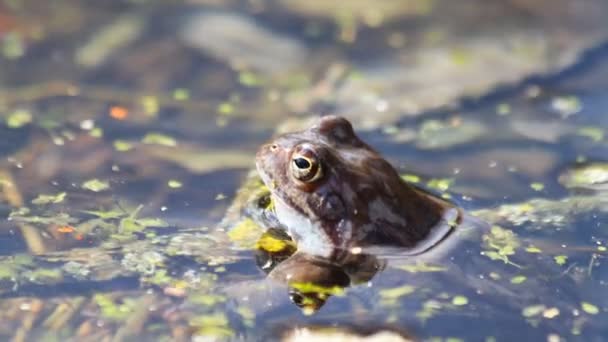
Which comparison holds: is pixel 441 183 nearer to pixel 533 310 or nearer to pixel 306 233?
pixel 306 233

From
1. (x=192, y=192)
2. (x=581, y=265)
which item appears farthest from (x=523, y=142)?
(x=192, y=192)

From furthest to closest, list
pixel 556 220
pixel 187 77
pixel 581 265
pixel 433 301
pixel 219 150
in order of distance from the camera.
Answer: pixel 187 77, pixel 219 150, pixel 556 220, pixel 581 265, pixel 433 301

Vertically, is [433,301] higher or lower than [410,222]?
lower

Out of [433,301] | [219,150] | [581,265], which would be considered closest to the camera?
[433,301]

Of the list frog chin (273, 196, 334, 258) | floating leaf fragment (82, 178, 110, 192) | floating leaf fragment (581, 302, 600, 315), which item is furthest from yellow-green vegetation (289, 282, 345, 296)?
floating leaf fragment (82, 178, 110, 192)

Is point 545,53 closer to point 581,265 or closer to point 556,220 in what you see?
point 556,220

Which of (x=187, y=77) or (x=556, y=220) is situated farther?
(x=187, y=77)
